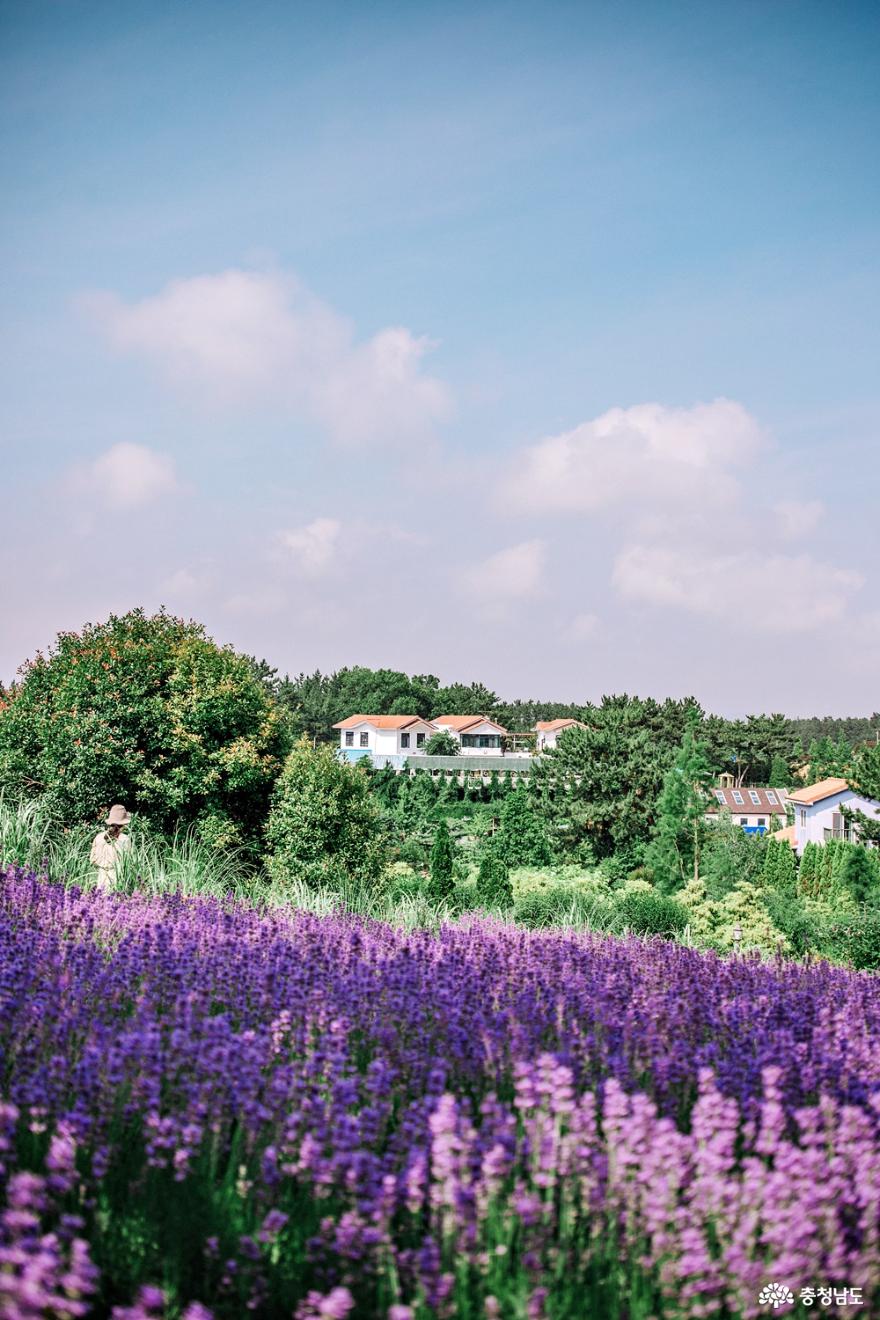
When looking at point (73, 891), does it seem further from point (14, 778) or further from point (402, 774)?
point (402, 774)

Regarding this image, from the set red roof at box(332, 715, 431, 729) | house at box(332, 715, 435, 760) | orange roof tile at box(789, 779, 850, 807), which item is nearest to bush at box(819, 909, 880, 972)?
orange roof tile at box(789, 779, 850, 807)

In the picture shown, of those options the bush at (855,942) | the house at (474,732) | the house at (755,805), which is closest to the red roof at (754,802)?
the house at (755,805)

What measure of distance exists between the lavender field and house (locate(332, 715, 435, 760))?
59596mm

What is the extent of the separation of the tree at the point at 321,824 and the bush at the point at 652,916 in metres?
3.26

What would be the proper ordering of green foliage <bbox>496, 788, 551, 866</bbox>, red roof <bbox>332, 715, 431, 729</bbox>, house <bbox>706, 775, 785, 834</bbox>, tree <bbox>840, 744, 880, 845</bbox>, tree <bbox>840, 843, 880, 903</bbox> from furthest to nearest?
red roof <bbox>332, 715, 431, 729</bbox>, house <bbox>706, 775, 785, 834</bbox>, tree <bbox>840, 744, 880, 845</bbox>, tree <bbox>840, 843, 880, 903</bbox>, green foliage <bbox>496, 788, 551, 866</bbox>

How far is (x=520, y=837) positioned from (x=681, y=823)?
3.99 meters

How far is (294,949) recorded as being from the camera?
15.3ft

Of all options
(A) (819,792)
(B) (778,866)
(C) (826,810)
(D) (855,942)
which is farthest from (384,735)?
(D) (855,942)

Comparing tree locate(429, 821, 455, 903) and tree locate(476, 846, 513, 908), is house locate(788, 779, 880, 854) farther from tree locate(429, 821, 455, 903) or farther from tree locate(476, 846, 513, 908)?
tree locate(476, 846, 513, 908)

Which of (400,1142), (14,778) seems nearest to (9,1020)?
(400,1142)

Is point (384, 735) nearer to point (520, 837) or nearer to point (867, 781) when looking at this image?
point (867, 781)

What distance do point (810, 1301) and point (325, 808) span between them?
10694mm

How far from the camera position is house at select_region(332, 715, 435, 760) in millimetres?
63781

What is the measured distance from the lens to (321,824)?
42.3ft
